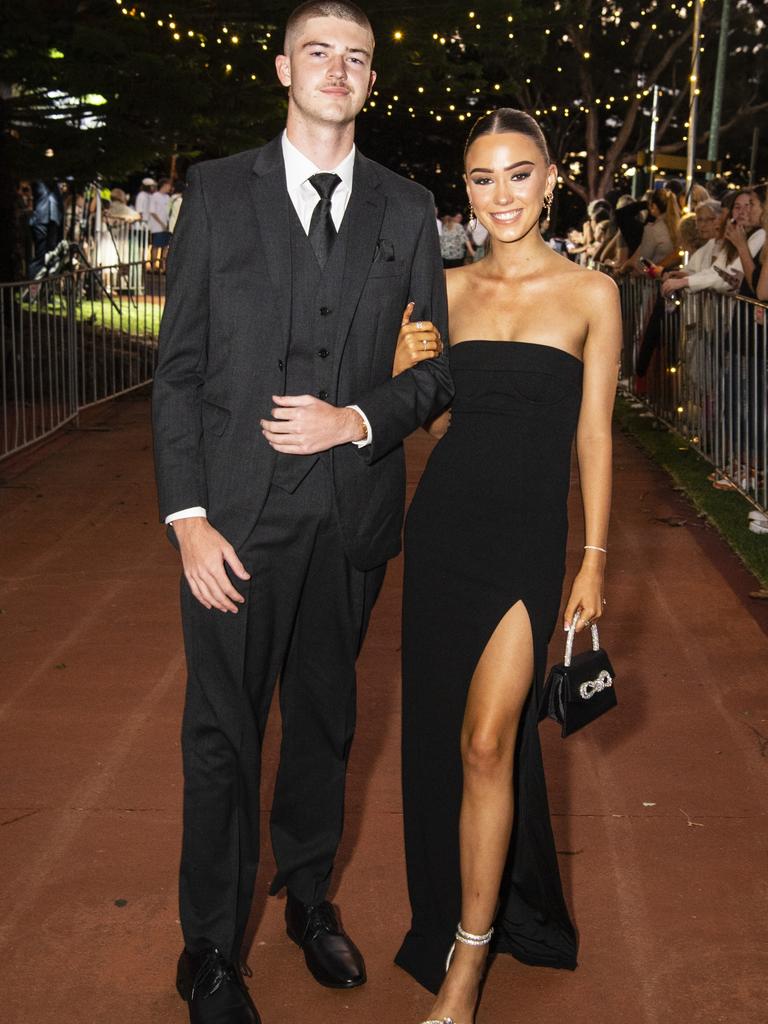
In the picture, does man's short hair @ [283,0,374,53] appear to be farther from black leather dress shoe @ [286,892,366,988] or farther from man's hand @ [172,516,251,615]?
black leather dress shoe @ [286,892,366,988]

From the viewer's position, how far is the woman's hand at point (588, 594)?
3764 millimetres

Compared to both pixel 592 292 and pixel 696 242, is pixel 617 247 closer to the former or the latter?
pixel 696 242

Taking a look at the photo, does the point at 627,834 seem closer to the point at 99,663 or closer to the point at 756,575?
the point at 99,663

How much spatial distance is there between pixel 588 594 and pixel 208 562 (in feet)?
3.28

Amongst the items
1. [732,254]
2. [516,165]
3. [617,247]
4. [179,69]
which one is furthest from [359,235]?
[617,247]

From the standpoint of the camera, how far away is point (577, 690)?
3676 mm

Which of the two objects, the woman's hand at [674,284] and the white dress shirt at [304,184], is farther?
the woman's hand at [674,284]

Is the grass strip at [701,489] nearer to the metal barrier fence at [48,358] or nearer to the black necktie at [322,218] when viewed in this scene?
the metal barrier fence at [48,358]

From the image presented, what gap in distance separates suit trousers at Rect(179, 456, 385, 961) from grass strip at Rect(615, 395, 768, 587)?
4.80 metres

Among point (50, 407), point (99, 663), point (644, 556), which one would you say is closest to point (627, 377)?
point (50, 407)

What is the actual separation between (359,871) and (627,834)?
903 millimetres

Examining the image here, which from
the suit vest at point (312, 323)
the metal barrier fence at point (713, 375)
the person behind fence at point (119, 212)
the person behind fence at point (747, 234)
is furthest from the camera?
the person behind fence at point (119, 212)

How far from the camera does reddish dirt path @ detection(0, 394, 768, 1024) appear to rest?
148 inches

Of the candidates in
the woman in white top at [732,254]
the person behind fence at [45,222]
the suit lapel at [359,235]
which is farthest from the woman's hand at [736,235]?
the person behind fence at [45,222]
